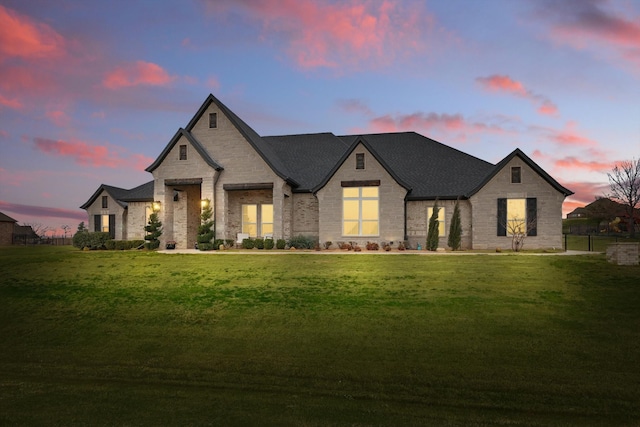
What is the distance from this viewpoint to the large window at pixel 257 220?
29.2m

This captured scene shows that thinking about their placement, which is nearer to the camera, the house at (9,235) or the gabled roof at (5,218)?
the gabled roof at (5,218)

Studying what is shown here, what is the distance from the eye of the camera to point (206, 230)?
87.5ft

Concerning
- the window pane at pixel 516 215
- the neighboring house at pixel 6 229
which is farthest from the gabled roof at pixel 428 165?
the neighboring house at pixel 6 229

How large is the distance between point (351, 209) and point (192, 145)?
11470 millimetres

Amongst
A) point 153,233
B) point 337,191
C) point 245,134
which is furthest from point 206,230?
point 337,191

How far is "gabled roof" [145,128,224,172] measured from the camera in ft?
89.6

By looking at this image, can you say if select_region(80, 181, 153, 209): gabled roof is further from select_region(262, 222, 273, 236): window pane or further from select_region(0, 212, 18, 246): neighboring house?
select_region(0, 212, 18, 246): neighboring house

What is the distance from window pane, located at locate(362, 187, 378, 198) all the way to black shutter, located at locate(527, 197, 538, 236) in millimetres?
9098

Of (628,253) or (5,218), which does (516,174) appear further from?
(5,218)

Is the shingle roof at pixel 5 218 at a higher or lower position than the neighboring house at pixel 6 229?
higher

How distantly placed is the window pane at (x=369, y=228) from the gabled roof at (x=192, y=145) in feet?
34.1

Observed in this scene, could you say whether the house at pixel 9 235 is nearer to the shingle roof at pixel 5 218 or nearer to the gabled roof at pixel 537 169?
the shingle roof at pixel 5 218

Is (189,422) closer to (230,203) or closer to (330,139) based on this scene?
(230,203)

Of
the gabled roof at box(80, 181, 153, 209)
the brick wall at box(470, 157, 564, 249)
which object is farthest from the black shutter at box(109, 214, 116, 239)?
the brick wall at box(470, 157, 564, 249)
